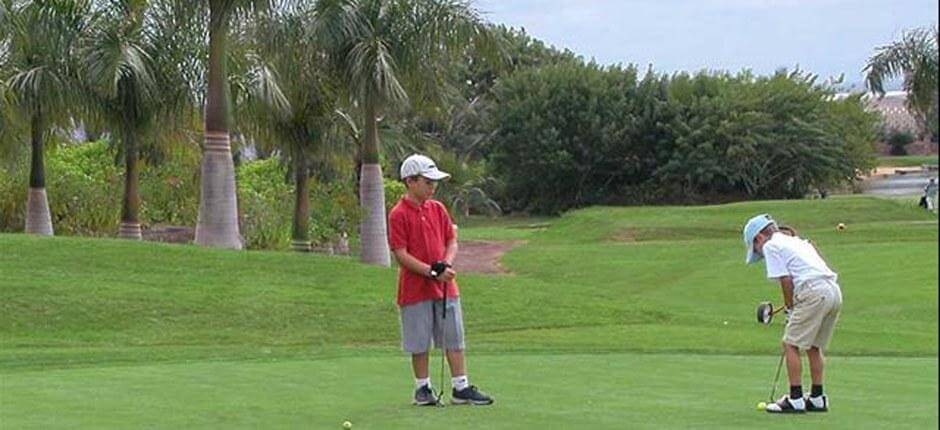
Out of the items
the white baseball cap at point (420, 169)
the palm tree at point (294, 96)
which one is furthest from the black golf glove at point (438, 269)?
the palm tree at point (294, 96)

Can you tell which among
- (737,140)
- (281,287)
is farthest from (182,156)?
(737,140)

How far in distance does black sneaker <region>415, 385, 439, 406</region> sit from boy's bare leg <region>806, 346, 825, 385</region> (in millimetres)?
2709

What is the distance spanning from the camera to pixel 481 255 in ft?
152

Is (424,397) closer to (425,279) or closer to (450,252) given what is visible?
(425,279)

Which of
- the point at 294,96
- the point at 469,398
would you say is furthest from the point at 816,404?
the point at 294,96

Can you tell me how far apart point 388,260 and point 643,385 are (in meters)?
19.9

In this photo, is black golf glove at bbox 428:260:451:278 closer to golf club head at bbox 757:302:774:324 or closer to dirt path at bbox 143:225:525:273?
golf club head at bbox 757:302:774:324

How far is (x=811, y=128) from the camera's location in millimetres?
72000

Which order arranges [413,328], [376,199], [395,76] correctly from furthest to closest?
[376,199]
[395,76]
[413,328]

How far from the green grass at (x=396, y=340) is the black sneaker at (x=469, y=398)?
25 centimetres

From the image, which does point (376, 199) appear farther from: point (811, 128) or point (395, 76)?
point (811, 128)

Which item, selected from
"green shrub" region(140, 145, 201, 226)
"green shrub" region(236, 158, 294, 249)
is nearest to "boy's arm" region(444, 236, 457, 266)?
"green shrub" region(236, 158, 294, 249)

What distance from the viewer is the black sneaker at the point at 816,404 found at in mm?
10617

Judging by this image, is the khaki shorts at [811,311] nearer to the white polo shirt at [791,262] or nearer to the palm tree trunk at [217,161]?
the white polo shirt at [791,262]
